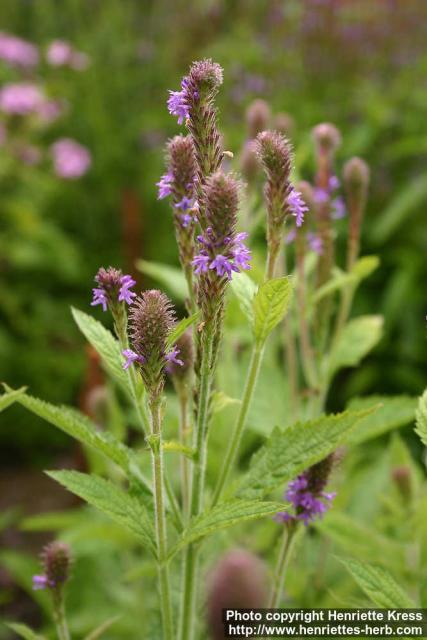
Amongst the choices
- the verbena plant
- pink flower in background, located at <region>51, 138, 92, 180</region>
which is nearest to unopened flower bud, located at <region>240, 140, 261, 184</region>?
the verbena plant

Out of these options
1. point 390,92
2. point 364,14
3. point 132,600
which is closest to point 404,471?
point 132,600

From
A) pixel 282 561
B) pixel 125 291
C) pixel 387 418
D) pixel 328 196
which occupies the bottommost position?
pixel 282 561

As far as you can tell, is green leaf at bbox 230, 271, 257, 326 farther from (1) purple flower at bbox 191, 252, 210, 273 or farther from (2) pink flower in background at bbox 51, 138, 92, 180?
(2) pink flower in background at bbox 51, 138, 92, 180

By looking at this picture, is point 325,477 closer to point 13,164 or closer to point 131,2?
point 13,164

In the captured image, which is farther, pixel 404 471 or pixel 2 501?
pixel 2 501

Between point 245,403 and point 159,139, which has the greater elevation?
point 159,139

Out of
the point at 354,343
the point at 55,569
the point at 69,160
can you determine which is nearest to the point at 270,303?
the point at 55,569

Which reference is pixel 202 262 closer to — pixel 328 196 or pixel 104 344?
pixel 104 344
